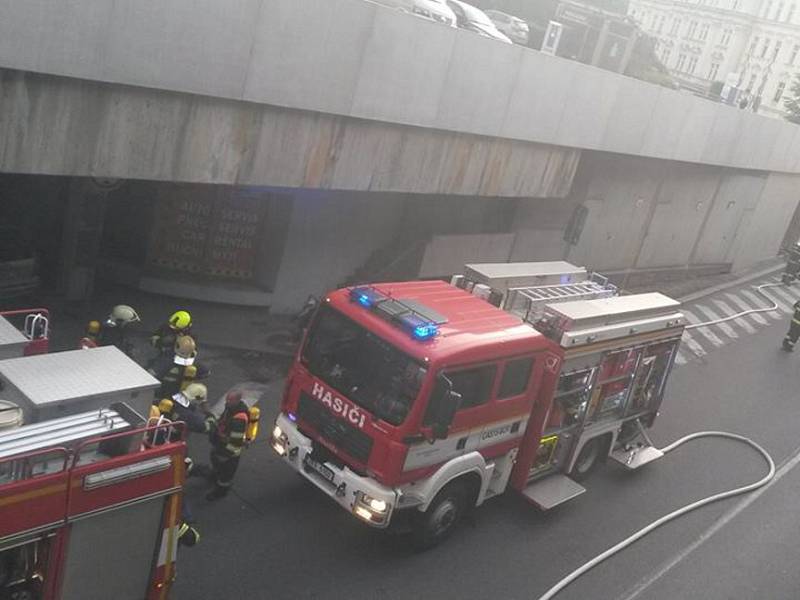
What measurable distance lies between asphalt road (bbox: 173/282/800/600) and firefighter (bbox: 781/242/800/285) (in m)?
14.2

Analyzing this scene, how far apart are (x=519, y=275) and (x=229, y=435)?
4159 millimetres

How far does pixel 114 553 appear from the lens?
5316 mm

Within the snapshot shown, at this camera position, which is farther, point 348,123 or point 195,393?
point 348,123

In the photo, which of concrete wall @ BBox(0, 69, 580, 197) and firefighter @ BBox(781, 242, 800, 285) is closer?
concrete wall @ BBox(0, 69, 580, 197)

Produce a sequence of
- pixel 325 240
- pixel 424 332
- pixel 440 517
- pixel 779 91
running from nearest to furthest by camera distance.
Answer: pixel 424 332, pixel 440 517, pixel 325 240, pixel 779 91

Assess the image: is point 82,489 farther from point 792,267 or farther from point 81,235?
point 792,267

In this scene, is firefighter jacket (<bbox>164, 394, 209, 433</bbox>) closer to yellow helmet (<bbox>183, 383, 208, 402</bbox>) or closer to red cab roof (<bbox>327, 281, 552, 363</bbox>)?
yellow helmet (<bbox>183, 383, 208, 402</bbox>)

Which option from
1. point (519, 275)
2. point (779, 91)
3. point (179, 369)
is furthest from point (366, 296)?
point (779, 91)

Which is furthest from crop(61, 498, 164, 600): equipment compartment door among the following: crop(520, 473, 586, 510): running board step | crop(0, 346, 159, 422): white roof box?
crop(520, 473, 586, 510): running board step

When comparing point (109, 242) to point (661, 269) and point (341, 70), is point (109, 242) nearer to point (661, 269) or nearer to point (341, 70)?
point (341, 70)

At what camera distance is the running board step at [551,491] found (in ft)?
30.0

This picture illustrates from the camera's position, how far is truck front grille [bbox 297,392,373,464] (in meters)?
7.61

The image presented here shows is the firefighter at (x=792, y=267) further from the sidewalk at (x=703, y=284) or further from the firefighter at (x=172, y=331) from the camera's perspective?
the firefighter at (x=172, y=331)

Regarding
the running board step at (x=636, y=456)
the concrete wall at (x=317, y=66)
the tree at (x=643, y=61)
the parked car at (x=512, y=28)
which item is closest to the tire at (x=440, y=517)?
the running board step at (x=636, y=456)
